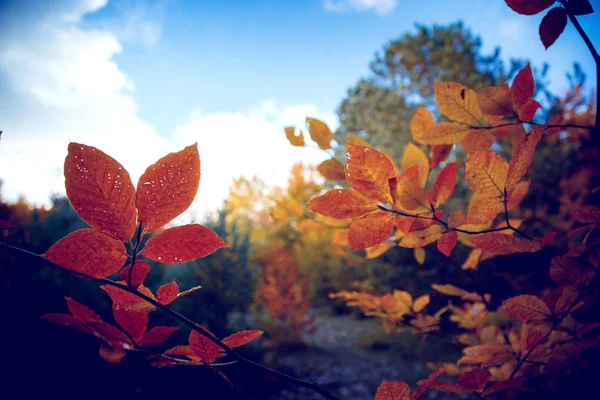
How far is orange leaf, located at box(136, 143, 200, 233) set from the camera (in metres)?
0.29

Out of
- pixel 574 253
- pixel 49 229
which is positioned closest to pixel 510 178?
pixel 574 253

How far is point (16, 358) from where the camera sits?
1634mm

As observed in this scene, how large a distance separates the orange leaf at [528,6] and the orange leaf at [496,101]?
11 centimetres

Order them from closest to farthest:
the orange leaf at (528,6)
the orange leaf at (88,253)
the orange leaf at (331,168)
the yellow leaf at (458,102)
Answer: the orange leaf at (88,253)
the orange leaf at (528,6)
the yellow leaf at (458,102)
the orange leaf at (331,168)

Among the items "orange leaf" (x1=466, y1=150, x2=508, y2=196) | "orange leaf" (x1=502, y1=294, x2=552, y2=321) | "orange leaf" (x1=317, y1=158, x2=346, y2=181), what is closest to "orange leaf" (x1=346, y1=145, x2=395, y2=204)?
"orange leaf" (x1=466, y1=150, x2=508, y2=196)

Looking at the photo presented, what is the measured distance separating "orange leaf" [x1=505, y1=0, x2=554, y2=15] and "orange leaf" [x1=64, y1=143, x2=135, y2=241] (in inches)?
20.7

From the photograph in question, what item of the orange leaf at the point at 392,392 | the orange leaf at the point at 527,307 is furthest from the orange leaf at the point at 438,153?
the orange leaf at the point at 392,392

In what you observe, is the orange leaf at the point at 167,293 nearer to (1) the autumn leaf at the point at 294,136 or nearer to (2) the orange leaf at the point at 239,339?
(2) the orange leaf at the point at 239,339

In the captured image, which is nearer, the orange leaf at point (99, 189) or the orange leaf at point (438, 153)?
the orange leaf at point (99, 189)

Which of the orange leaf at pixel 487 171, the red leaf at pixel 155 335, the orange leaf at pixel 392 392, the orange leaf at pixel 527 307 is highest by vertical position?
the orange leaf at pixel 487 171

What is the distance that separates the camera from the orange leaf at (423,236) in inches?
16.8

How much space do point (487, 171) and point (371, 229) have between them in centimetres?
19

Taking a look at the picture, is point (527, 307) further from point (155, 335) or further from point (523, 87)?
point (155, 335)

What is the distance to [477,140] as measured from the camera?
520 mm
